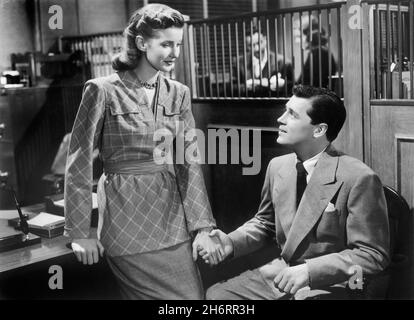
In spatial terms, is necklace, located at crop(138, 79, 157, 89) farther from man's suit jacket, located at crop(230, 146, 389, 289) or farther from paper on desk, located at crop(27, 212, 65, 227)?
paper on desk, located at crop(27, 212, 65, 227)

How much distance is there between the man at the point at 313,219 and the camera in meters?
1.60

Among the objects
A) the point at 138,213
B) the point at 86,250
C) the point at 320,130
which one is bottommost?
the point at 86,250

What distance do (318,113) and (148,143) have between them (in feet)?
1.89

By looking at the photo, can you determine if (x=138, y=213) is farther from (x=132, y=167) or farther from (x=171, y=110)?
(x=171, y=110)

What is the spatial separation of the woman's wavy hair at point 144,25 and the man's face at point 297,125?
0.47m

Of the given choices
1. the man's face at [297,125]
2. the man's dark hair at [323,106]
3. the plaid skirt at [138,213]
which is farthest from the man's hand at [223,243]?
the man's dark hair at [323,106]

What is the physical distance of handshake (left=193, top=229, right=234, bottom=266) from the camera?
5.72 feet

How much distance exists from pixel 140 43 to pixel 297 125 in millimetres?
585

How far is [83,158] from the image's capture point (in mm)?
1610

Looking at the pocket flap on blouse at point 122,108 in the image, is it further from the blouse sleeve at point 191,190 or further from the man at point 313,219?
the man at point 313,219

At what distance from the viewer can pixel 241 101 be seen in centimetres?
244

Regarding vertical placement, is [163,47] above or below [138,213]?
above

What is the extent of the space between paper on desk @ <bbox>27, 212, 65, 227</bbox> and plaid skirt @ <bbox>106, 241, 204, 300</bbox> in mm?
364

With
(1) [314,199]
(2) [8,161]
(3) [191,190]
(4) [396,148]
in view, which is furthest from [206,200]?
(2) [8,161]
